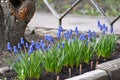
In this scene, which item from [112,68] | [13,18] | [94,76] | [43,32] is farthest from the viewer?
[43,32]

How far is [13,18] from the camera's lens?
5535 millimetres

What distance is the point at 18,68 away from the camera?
4.59 metres

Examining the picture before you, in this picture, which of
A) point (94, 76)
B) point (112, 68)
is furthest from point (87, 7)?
point (94, 76)

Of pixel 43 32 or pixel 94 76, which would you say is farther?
pixel 43 32

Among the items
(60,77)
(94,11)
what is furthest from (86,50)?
(94,11)

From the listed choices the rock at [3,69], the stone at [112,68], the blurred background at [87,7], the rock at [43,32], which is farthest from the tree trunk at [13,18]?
the blurred background at [87,7]

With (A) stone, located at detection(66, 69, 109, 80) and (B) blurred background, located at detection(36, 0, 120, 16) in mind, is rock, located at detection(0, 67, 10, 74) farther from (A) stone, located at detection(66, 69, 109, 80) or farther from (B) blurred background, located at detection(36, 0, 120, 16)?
(B) blurred background, located at detection(36, 0, 120, 16)

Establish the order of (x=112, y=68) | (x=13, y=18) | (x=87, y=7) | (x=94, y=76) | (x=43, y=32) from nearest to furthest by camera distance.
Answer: (x=94, y=76)
(x=112, y=68)
(x=13, y=18)
(x=43, y=32)
(x=87, y=7)

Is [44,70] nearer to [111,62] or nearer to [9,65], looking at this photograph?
[9,65]

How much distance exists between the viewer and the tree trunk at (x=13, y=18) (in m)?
5.52

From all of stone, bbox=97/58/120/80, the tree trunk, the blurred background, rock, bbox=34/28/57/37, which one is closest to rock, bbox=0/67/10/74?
the tree trunk

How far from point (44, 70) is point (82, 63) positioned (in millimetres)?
480

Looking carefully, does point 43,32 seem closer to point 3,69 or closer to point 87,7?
point 3,69

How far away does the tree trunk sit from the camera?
5520 mm
